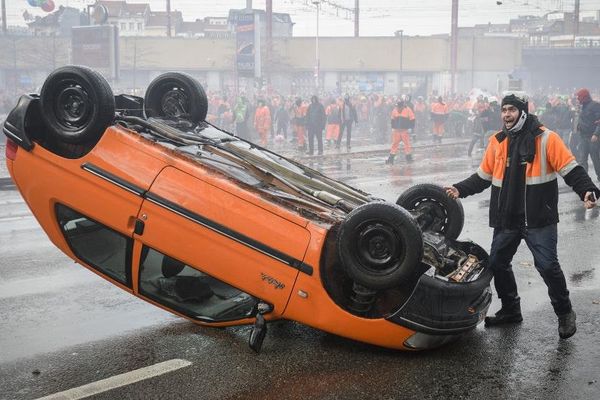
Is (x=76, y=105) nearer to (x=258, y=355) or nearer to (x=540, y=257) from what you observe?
(x=258, y=355)

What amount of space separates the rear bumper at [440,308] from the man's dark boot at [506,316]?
83 centimetres

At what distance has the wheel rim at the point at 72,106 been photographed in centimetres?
545

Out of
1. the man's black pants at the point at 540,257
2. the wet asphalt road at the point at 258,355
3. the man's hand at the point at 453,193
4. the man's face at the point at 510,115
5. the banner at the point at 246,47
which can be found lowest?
the wet asphalt road at the point at 258,355

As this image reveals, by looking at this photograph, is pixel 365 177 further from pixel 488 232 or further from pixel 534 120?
pixel 534 120

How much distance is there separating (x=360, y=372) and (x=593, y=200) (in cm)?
A: 202

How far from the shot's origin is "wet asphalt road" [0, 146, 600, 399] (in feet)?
15.4

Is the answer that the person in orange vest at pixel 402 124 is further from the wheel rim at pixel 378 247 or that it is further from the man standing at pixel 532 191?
the wheel rim at pixel 378 247

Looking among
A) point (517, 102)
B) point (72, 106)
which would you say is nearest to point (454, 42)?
point (517, 102)

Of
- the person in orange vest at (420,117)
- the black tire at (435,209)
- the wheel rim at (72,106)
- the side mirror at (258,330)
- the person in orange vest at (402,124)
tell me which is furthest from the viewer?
the person in orange vest at (420,117)

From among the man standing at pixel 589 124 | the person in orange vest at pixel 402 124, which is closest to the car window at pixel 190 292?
the man standing at pixel 589 124

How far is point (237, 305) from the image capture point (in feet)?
18.2

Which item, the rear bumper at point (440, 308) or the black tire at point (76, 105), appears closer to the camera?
the rear bumper at point (440, 308)

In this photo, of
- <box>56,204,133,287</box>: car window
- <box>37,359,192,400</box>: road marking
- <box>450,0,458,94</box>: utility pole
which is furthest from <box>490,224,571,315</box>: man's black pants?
<box>450,0,458,94</box>: utility pole

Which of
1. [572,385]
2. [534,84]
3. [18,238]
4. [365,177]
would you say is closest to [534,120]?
[572,385]
